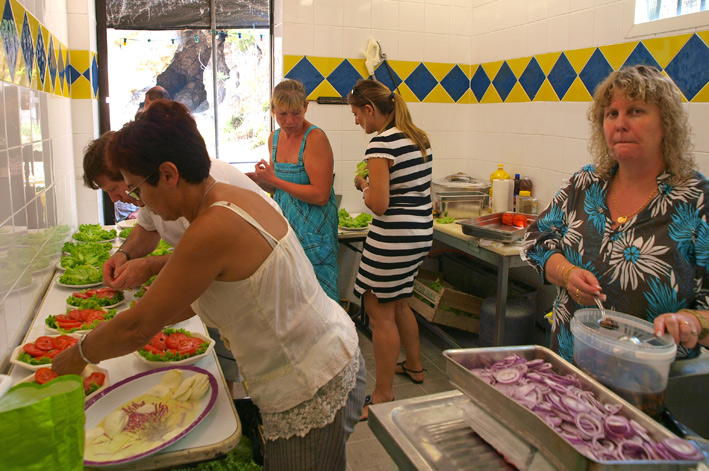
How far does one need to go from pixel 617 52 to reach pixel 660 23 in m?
0.33

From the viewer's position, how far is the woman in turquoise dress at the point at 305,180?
3.15 m

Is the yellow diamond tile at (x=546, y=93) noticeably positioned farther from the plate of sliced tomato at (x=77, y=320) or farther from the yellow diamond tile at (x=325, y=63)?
the plate of sliced tomato at (x=77, y=320)

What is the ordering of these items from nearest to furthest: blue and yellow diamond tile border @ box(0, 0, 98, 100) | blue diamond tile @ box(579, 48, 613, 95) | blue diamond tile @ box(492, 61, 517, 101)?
blue and yellow diamond tile border @ box(0, 0, 98, 100) < blue diamond tile @ box(579, 48, 613, 95) < blue diamond tile @ box(492, 61, 517, 101)

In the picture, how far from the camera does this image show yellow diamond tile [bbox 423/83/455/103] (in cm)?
474

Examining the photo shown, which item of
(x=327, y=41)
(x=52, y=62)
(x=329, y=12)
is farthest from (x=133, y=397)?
(x=329, y=12)

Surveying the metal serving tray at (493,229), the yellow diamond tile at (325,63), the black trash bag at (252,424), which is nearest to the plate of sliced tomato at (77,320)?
the black trash bag at (252,424)

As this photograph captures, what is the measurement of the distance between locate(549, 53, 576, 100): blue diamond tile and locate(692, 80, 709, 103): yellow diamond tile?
0.92 metres

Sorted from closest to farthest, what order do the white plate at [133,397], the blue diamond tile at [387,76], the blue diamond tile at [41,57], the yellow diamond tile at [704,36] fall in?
the white plate at [133,397], the blue diamond tile at [41,57], the yellow diamond tile at [704,36], the blue diamond tile at [387,76]

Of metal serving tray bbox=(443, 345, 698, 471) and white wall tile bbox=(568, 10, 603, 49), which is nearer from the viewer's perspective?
metal serving tray bbox=(443, 345, 698, 471)

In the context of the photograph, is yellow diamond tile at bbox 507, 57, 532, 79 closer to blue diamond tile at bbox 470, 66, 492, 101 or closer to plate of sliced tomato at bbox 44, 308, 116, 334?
blue diamond tile at bbox 470, 66, 492, 101

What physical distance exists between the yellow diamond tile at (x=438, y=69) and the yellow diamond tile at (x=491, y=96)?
0.40 m

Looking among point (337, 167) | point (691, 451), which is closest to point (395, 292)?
point (337, 167)

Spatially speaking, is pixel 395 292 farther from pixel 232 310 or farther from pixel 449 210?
pixel 232 310

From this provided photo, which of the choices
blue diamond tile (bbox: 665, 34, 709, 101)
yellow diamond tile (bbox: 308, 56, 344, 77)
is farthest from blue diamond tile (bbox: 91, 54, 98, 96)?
blue diamond tile (bbox: 665, 34, 709, 101)
